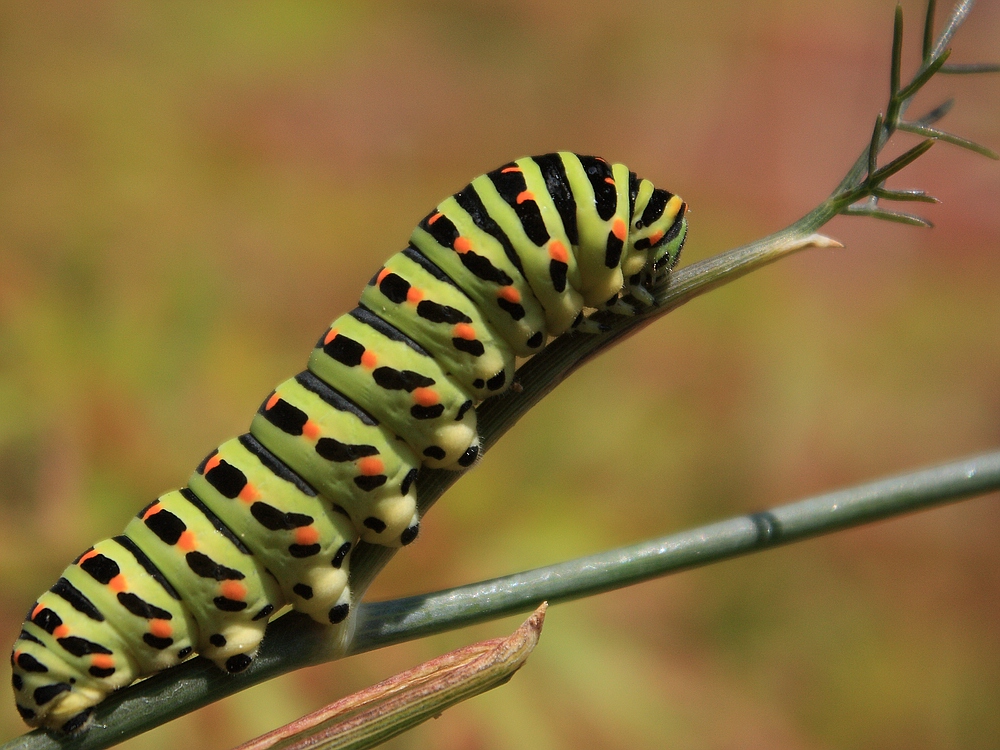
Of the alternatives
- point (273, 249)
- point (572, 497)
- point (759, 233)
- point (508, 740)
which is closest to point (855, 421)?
point (759, 233)

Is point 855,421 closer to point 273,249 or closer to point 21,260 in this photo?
point 273,249

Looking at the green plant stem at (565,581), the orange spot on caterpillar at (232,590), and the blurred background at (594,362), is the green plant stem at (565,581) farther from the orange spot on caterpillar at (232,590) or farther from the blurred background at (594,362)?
the blurred background at (594,362)

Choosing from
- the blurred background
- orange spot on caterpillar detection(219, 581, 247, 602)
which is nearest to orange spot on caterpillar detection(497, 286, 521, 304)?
orange spot on caterpillar detection(219, 581, 247, 602)

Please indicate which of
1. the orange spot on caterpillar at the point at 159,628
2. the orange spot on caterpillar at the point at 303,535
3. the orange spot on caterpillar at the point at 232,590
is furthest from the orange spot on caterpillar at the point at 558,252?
the orange spot on caterpillar at the point at 159,628

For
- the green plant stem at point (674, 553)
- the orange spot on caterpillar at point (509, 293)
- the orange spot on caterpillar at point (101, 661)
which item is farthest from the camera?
the orange spot on caterpillar at point (509, 293)

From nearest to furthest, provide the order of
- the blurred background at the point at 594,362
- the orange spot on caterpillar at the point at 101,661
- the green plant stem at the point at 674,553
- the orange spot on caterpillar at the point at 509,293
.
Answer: the green plant stem at the point at 674,553 → the orange spot on caterpillar at the point at 101,661 → the orange spot on caterpillar at the point at 509,293 → the blurred background at the point at 594,362

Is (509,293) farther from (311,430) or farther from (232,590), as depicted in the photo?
(232,590)
